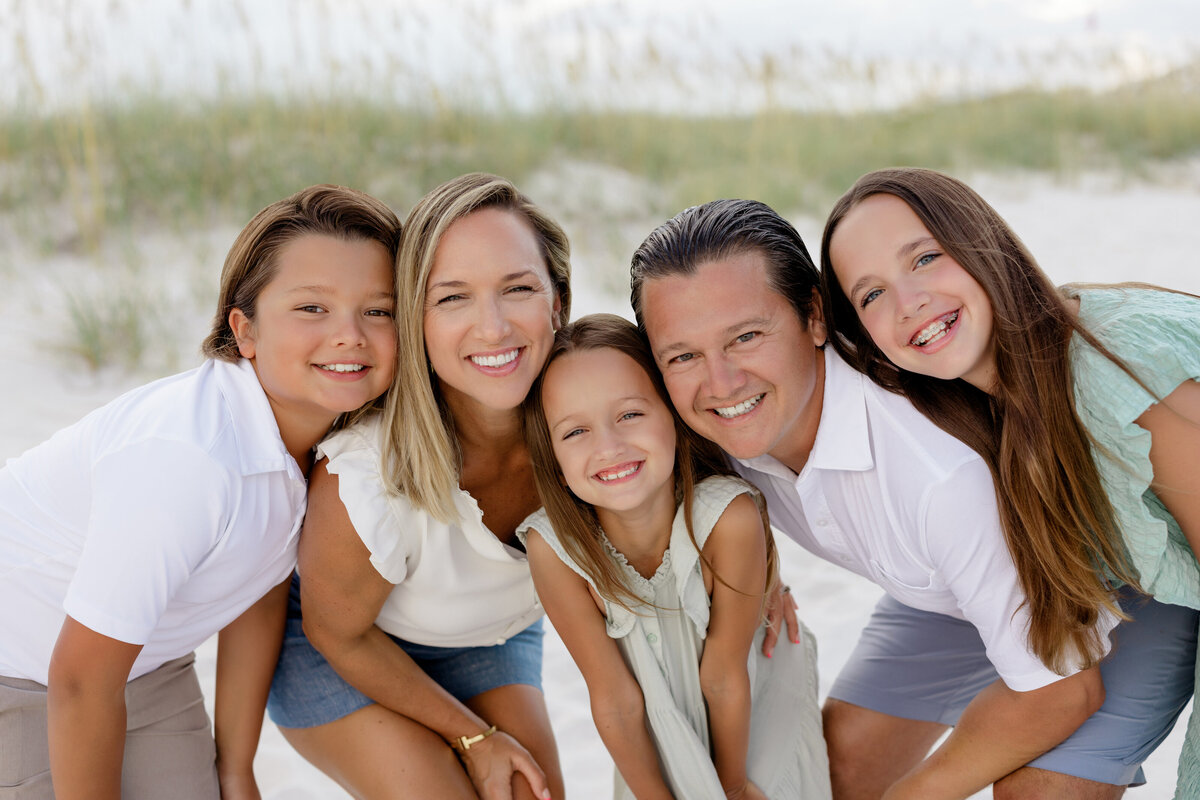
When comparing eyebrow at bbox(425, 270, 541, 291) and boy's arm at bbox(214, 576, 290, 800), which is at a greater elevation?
eyebrow at bbox(425, 270, 541, 291)

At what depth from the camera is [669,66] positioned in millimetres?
8727

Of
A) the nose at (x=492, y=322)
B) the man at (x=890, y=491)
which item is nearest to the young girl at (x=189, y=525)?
the nose at (x=492, y=322)

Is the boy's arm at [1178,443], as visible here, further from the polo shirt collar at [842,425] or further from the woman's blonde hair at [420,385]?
the woman's blonde hair at [420,385]

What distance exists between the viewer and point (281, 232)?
2.57 meters

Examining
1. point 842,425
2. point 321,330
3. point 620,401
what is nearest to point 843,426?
point 842,425

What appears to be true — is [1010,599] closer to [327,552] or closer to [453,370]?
[453,370]

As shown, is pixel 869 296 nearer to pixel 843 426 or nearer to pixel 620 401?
pixel 843 426

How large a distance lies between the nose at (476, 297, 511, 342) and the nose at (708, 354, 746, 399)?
54 centimetres

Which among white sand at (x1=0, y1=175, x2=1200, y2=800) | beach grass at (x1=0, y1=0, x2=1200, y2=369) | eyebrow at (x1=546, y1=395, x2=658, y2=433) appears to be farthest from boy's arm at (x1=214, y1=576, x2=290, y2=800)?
beach grass at (x1=0, y1=0, x2=1200, y2=369)

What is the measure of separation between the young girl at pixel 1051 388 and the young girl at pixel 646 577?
63cm

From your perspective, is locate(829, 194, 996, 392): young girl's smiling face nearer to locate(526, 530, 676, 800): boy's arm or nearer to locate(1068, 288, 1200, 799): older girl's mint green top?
locate(1068, 288, 1200, 799): older girl's mint green top

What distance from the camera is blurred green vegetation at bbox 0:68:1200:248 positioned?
23.2 feet

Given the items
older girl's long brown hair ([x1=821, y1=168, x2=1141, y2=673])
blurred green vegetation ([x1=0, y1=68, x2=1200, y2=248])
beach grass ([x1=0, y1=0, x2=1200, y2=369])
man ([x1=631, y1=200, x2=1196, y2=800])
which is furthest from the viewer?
blurred green vegetation ([x1=0, y1=68, x2=1200, y2=248])

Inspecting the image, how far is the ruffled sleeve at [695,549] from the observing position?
259cm
